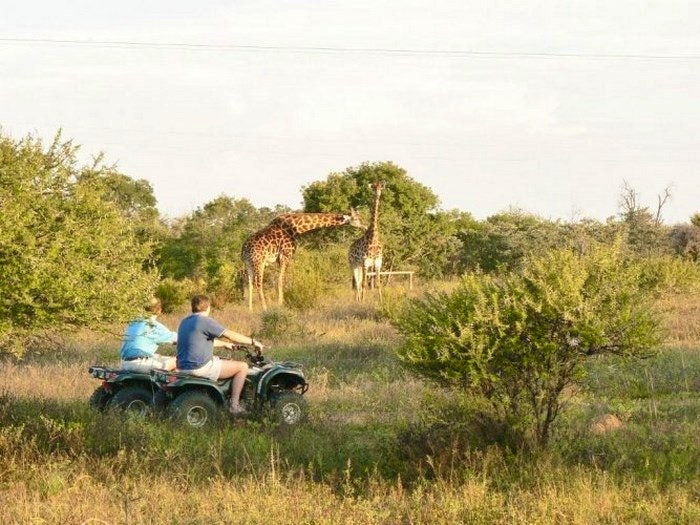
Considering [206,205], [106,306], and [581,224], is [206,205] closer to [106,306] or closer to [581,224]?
[581,224]

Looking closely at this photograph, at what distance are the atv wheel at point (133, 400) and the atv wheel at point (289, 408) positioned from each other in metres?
1.36

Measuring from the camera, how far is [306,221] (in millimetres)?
31000

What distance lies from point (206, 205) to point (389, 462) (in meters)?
38.8

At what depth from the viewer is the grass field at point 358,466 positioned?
337 inches

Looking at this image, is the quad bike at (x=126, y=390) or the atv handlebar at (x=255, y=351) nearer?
the quad bike at (x=126, y=390)

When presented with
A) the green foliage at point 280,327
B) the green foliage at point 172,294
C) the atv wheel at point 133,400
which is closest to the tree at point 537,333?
the atv wheel at point 133,400

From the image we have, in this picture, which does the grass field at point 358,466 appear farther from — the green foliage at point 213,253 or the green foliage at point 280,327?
the green foliage at point 213,253

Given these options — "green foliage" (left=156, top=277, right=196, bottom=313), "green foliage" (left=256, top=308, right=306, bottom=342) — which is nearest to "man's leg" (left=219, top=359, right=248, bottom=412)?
"green foliage" (left=256, top=308, right=306, bottom=342)

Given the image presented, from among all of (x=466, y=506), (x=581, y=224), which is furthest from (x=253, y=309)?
(x=466, y=506)

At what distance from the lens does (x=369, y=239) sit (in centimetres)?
3070

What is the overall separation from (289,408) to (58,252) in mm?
3547

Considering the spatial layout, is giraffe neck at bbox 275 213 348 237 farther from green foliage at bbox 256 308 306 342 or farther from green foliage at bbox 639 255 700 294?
green foliage at bbox 256 308 306 342

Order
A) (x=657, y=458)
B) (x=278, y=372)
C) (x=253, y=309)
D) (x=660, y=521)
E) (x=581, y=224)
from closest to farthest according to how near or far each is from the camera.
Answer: (x=660, y=521) < (x=657, y=458) < (x=278, y=372) < (x=253, y=309) < (x=581, y=224)

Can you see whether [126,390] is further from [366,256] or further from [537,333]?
[366,256]
